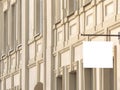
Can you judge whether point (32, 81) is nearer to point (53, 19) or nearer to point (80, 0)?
point (53, 19)

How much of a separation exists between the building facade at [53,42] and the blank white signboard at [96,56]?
5.65 metres

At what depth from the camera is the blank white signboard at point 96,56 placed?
44.0 ft

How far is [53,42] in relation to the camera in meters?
27.5

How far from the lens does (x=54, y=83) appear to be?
1077 inches

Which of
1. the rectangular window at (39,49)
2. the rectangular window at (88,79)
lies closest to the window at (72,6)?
the rectangular window at (88,79)

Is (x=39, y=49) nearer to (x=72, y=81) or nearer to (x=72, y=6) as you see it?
(x=72, y=6)

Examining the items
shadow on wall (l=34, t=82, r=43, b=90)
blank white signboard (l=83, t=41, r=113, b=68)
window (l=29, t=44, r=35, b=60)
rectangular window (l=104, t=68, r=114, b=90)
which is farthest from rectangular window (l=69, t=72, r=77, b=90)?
blank white signboard (l=83, t=41, r=113, b=68)

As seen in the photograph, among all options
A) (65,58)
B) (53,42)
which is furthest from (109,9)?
(53,42)

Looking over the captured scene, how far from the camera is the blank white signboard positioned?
13.4 meters

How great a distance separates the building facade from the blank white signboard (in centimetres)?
565

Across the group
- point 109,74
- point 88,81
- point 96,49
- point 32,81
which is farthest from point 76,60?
point 96,49

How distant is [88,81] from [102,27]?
9.32 feet

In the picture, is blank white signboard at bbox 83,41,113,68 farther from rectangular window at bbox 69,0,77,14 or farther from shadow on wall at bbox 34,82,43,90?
shadow on wall at bbox 34,82,43,90

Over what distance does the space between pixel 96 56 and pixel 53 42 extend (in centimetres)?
1412
